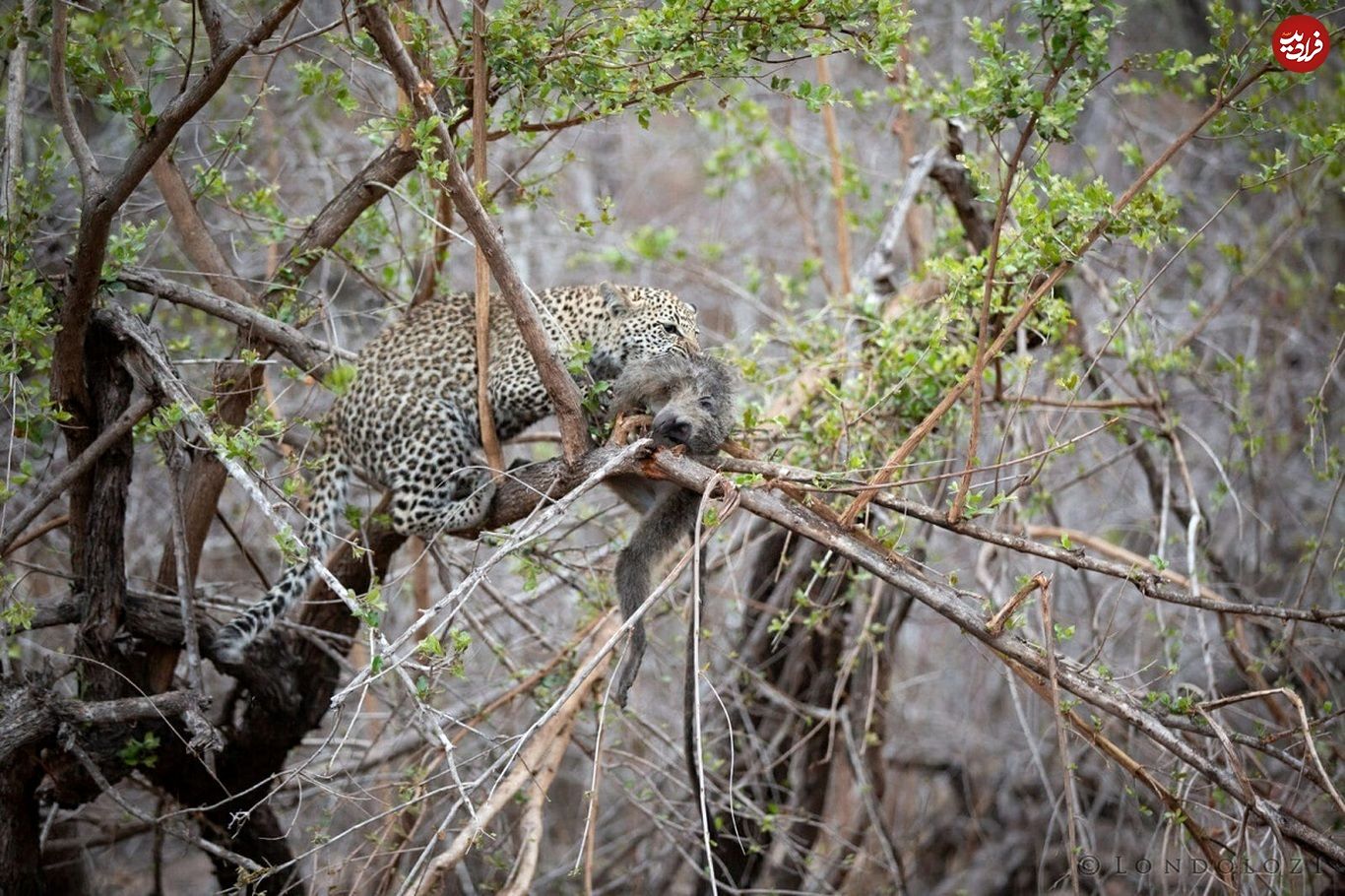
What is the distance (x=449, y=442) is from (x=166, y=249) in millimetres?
2681

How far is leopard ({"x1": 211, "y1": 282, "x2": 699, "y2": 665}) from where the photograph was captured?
4.81 metres

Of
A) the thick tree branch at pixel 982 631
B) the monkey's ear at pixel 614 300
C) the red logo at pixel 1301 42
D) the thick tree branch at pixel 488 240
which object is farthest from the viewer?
the monkey's ear at pixel 614 300

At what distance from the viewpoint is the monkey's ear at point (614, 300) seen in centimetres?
576

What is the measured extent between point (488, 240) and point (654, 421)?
83 cm

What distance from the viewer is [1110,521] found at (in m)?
7.91

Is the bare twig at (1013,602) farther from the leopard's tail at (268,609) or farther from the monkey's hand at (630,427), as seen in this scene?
the leopard's tail at (268,609)

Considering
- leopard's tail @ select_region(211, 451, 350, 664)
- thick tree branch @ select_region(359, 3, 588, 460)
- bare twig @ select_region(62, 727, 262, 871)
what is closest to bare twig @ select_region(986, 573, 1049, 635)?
thick tree branch @ select_region(359, 3, 588, 460)

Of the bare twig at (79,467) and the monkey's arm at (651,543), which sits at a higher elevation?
the bare twig at (79,467)

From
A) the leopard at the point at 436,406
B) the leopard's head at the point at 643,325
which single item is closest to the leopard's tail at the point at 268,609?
the leopard at the point at 436,406

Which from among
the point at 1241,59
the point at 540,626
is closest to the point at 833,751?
the point at 540,626

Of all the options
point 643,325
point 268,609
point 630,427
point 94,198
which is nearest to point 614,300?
point 643,325

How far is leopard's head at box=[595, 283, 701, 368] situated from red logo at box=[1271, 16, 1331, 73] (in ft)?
8.19

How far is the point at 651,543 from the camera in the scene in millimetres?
4504

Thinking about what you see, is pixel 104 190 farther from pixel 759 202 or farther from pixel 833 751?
pixel 759 202
